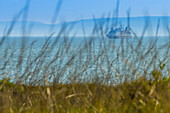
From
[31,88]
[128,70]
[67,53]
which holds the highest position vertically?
[67,53]

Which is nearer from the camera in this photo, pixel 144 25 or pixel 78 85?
pixel 144 25

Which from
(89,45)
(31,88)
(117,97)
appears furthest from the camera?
(31,88)

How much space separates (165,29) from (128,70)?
0.65 meters

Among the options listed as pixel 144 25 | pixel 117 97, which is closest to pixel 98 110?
pixel 117 97

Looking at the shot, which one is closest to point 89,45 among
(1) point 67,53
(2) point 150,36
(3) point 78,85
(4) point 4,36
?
(1) point 67,53

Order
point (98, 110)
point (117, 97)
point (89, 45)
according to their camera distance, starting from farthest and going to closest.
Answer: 1. point (89, 45)
2. point (117, 97)
3. point (98, 110)

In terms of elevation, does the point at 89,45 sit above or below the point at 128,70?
above

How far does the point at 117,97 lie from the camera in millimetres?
2111

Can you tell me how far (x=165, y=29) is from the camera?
2.79 m

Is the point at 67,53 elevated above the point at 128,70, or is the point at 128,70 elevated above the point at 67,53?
the point at 67,53

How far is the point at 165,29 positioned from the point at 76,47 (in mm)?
1172

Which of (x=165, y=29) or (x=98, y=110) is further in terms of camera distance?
(x=165, y=29)

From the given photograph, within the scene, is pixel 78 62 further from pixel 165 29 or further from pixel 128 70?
pixel 165 29

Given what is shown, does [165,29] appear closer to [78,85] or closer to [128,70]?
[128,70]
